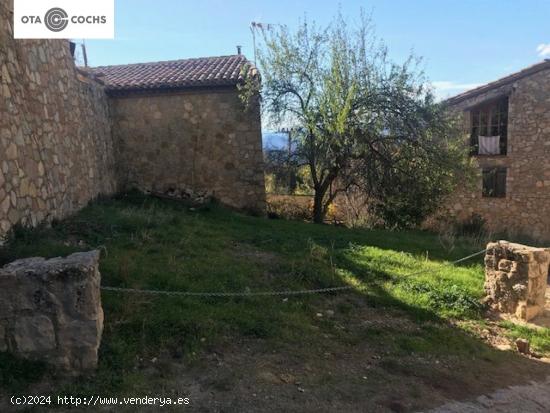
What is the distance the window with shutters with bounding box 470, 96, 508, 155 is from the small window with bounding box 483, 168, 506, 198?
0.78 meters

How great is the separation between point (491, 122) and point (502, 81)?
65.9 inches

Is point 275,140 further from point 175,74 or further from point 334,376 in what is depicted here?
point 334,376

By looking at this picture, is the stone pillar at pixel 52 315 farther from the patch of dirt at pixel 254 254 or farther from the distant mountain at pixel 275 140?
the distant mountain at pixel 275 140

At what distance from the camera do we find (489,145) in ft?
61.0

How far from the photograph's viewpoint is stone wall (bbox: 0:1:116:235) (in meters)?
5.60

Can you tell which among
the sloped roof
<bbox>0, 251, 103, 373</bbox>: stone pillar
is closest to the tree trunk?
the sloped roof

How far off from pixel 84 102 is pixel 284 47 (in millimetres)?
A: 5391

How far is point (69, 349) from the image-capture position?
11.0 feet

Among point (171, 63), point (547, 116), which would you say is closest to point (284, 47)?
point (171, 63)

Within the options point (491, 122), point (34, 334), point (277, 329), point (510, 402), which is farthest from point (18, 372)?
point (491, 122)

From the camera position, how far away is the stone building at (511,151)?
17484 millimetres

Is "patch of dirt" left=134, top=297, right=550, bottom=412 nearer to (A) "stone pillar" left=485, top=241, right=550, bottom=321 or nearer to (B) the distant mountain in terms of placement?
(A) "stone pillar" left=485, top=241, right=550, bottom=321

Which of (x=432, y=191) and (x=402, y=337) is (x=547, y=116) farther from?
(x=402, y=337)

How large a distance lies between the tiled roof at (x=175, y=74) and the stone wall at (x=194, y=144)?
11.6 inches
